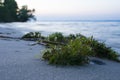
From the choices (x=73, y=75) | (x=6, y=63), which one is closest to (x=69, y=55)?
(x=73, y=75)

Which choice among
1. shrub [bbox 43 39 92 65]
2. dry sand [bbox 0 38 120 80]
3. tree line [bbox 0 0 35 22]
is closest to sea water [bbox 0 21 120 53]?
shrub [bbox 43 39 92 65]

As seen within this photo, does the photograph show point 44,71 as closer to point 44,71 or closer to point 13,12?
point 44,71

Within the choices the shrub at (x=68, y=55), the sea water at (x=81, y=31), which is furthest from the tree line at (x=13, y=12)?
the shrub at (x=68, y=55)

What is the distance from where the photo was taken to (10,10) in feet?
276

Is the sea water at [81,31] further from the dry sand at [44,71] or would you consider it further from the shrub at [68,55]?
the dry sand at [44,71]

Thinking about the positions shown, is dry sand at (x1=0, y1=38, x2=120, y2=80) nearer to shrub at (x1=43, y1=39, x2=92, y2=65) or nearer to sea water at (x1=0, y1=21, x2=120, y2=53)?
shrub at (x1=43, y1=39, x2=92, y2=65)

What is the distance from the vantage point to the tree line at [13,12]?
260ft

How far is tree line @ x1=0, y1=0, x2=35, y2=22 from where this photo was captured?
260 feet

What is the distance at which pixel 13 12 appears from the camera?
8538 centimetres

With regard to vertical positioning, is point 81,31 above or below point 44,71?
below

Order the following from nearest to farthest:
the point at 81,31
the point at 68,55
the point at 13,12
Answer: the point at 68,55, the point at 81,31, the point at 13,12

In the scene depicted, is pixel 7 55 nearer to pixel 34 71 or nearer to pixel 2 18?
pixel 34 71

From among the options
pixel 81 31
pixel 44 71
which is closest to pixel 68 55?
pixel 44 71

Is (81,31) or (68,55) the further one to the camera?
(81,31)
